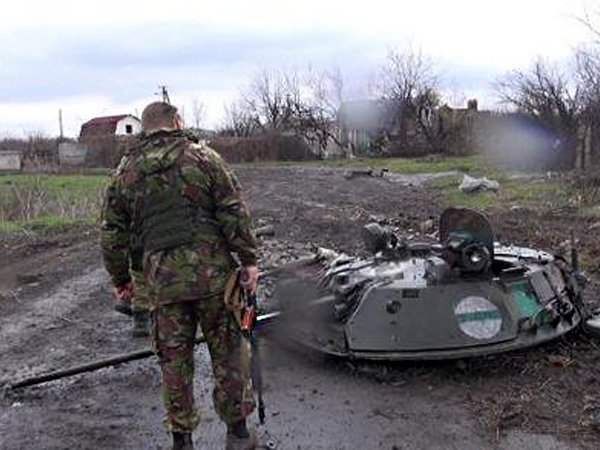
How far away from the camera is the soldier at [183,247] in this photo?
4.00 m

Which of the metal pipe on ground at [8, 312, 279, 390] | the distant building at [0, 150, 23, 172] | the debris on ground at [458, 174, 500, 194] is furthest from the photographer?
the distant building at [0, 150, 23, 172]

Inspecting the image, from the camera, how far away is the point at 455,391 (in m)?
5.15

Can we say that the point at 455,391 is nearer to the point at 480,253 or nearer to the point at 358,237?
the point at 480,253

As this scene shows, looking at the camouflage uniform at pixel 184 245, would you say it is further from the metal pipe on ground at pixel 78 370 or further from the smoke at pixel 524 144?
the smoke at pixel 524 144

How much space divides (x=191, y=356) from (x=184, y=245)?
23.3 inches

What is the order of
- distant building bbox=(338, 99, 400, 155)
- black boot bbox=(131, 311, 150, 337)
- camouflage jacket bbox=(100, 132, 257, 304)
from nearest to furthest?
camouflage jacket bbox=(100, 132, 257, 304) → black boot bbox=(131, 311, 150, 337) → distant building bbox=(338, 99, 400, 155)

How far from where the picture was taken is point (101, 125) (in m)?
72.1

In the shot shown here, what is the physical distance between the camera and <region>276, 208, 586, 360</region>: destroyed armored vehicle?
204 inches

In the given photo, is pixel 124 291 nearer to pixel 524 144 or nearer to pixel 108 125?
pixel 524 144

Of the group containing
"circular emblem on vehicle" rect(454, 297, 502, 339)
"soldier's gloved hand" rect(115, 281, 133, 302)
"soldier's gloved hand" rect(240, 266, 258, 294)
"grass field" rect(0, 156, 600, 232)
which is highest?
"soldier's gloved hand" rect(240, 266, 258, 294)

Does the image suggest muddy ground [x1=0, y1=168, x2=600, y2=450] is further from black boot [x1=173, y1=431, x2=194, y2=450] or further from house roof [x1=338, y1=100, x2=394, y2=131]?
house roof [x1=338, y1=100, x2=394, y2=131]

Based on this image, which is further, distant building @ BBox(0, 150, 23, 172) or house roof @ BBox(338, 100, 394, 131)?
house roof @ BBox(338, 100, 394, 131)

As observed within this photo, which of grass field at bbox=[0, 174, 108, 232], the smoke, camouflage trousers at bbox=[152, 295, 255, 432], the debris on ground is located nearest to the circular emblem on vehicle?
camouflage trousers at bbox=[152, 295, 255, 432]

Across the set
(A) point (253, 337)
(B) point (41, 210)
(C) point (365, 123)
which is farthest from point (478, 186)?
(C) point (365, 123)
